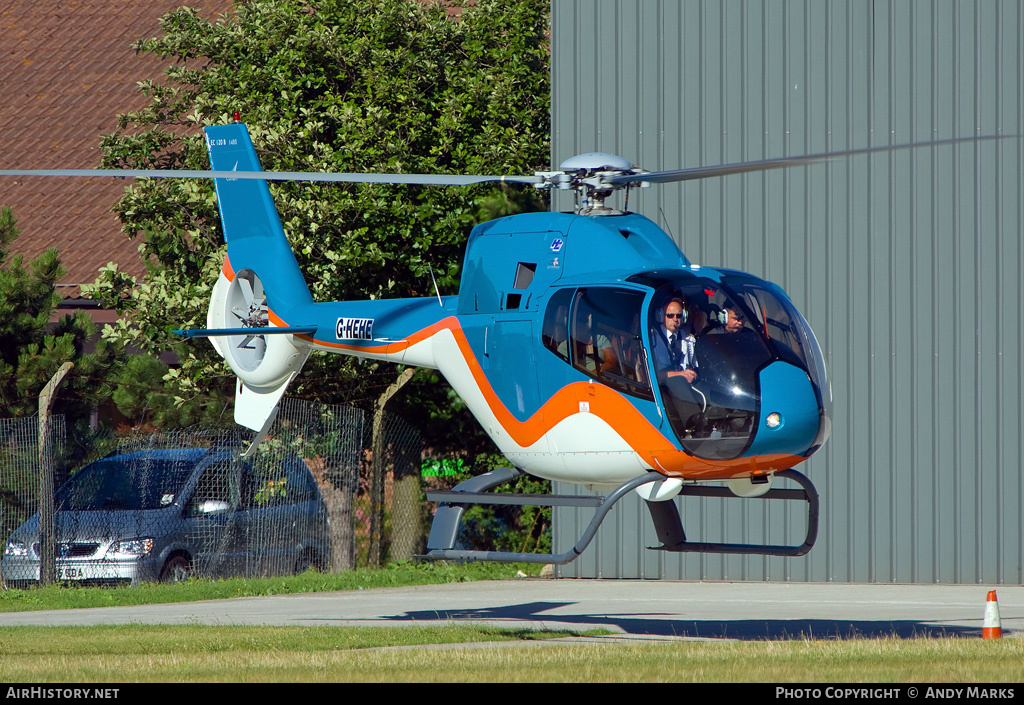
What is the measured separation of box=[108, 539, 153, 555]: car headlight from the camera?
15.5 metres

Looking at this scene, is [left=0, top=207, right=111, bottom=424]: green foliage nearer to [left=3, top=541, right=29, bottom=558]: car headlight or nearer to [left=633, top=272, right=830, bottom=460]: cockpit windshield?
[left=3, top=541, right=29, bottom=558]: car headlight

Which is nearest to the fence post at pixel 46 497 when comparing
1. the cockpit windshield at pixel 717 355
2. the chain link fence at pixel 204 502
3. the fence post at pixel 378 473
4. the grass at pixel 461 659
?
the chain link fence at pixel 204 502

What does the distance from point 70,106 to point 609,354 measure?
18.8 m

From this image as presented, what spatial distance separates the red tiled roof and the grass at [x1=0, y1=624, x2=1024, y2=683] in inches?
503

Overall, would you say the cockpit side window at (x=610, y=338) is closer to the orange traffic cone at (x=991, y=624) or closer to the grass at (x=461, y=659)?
the grass at (x=461, y=659)

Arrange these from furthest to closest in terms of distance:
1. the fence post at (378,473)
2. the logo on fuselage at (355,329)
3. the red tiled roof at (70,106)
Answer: the red tiled roof at (70,106) → the fence post at (378,473) → the logo on fuselage at (355,329)

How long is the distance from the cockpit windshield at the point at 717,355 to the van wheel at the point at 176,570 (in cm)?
828

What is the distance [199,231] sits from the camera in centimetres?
1822

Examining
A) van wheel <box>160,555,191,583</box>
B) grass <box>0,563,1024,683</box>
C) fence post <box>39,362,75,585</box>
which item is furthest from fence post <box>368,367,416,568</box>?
grass <box>0,563,1024,683</box>

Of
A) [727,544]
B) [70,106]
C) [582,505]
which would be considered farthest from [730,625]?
[70,106]

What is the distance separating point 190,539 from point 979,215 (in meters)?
10.2

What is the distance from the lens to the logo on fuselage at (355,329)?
1253 centimetres

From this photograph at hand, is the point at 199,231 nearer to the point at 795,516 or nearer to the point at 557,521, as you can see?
the point at 557,521

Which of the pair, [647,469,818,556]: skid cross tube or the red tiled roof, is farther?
the red tiled roof
